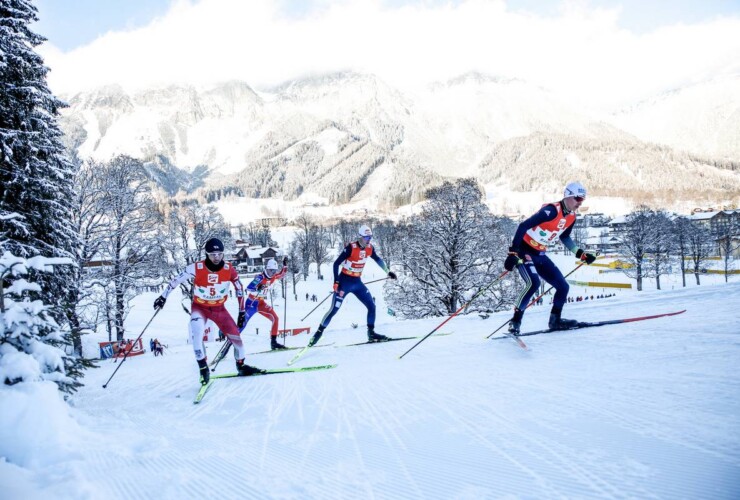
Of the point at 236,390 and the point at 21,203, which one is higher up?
the point at 21,203

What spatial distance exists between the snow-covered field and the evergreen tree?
5504mm

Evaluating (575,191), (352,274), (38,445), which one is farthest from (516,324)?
(38,445)

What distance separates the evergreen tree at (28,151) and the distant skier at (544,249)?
973cm

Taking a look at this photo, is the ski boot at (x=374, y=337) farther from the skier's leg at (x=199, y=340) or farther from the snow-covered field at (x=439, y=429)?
the skier's leg at (x=199, y=340)

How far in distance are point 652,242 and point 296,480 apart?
40.8 m

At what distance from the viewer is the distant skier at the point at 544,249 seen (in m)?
6.06

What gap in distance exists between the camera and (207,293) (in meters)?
6.50

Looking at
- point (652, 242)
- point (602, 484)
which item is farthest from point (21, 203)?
point (652, 242)

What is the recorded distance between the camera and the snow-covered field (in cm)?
259

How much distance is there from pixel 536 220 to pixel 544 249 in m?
0.58

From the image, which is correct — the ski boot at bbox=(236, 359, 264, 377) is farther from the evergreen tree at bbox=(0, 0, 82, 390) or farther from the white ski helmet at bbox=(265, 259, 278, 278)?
the evergreen tree at bbox=(0, 0, 82, 390)

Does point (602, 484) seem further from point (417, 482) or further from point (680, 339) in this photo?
point (680, 339)

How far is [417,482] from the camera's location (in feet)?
8.84

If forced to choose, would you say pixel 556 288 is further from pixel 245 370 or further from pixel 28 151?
pixel 28 151
